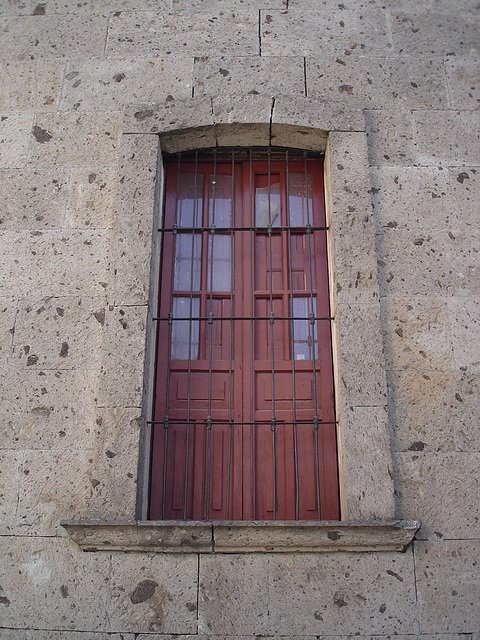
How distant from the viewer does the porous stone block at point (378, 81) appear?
4160mm

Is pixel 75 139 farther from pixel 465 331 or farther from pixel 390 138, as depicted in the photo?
pixel 465 331

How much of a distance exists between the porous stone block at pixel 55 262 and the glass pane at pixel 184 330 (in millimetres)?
505

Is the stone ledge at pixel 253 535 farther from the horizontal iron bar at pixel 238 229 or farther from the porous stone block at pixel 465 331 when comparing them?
the horizontal iron bar at pixel 238 229

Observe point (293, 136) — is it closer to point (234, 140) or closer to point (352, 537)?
point (234, 140)

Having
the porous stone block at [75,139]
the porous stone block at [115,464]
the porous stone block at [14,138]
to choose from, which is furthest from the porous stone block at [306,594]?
the porous stone block at [14,138]

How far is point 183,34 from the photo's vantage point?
172 inches

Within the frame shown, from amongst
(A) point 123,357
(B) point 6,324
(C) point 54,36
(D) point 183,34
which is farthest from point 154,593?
(C) point 54,36

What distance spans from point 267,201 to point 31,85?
1.90 m

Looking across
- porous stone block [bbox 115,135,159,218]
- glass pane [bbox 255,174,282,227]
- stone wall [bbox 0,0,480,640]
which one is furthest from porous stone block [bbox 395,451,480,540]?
porous stone block [bbox 115,135,159,218]

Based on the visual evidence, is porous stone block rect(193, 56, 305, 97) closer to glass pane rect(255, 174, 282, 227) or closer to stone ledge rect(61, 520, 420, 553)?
glass pane rect(255, 174, 282, 227)

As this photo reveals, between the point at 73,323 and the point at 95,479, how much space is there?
949 mm

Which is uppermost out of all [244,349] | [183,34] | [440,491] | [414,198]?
[183,34]

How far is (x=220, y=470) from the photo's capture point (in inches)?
138

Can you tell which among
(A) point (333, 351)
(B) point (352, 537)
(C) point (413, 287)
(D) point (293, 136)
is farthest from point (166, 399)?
(D) point (293, 136)
